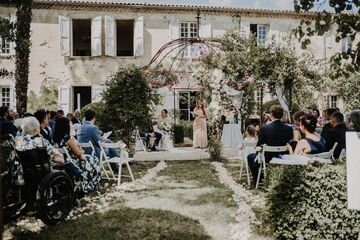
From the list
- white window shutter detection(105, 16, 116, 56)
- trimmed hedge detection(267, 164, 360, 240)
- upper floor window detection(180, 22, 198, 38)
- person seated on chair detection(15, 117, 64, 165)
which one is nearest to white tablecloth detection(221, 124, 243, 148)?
upper floor window detection(180, 22, 198, 38)

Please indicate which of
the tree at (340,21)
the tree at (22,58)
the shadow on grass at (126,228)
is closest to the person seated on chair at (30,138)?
the shadow on grass at (126,228)

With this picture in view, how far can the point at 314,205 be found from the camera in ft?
12.9

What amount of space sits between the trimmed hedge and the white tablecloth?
9.14m

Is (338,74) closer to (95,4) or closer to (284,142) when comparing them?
(284,142)

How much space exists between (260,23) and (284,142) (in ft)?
46.7

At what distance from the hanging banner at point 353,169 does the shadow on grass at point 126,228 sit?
206 cm

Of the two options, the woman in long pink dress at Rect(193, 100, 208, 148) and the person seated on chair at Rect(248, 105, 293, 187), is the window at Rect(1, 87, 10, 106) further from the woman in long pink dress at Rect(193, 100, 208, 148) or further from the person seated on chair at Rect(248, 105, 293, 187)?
the person seated on chair at Rect(248, 105, 293, 187)

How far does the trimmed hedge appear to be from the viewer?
3.87 meters

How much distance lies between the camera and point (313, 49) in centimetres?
2003

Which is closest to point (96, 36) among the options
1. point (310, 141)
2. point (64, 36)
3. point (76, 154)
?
point (64, 36)

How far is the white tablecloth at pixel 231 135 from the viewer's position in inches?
523

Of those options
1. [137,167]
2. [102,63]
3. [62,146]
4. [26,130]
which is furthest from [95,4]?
[26,130]

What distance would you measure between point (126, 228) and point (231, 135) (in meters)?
9.07

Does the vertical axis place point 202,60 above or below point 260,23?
below
